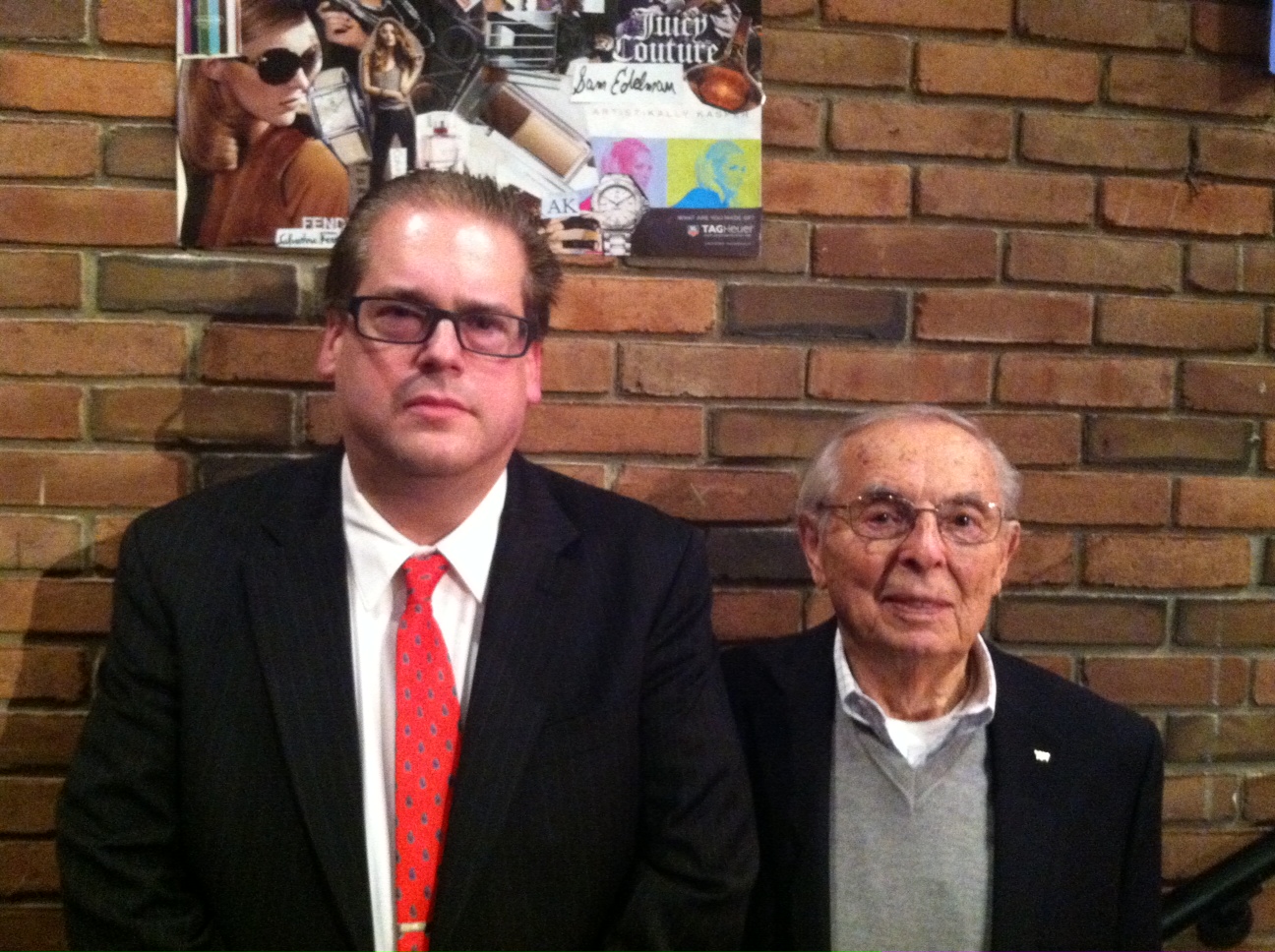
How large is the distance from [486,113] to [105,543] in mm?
966

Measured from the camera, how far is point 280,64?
1592mm

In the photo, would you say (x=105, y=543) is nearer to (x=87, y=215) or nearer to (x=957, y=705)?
(x=87, y=215)

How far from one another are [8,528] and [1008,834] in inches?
64.8

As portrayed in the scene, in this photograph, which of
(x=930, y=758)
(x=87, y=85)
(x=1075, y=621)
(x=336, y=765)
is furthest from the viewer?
(x=1075, y=621)

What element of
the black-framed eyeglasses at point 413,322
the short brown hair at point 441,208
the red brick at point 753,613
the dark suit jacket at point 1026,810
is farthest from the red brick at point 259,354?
the dark suit jacket at point 1026,810

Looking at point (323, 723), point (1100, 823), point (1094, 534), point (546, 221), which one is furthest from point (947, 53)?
point (323, 723)

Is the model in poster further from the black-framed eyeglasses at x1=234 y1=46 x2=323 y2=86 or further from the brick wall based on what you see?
the brick wall

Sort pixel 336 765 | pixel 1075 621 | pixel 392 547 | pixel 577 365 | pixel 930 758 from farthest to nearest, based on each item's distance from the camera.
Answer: pixel 1075 621, pixel 577 365, pixel 930 758, pixel 392 547, pixel 336 765

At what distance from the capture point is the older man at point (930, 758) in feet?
4.50

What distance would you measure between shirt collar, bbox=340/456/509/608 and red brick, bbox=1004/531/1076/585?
99 cm

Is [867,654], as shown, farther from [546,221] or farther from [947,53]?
[947,53]

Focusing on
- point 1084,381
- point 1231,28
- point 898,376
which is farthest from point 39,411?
point 1231,28

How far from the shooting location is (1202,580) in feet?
5.91

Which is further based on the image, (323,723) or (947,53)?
(947,53)
